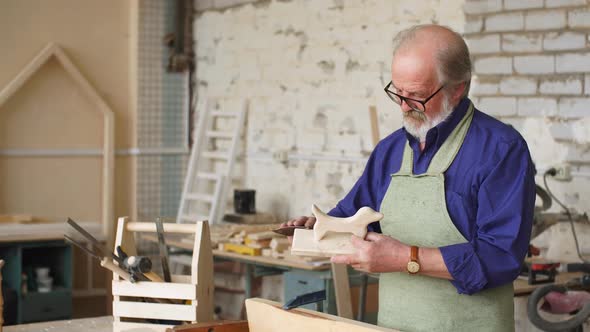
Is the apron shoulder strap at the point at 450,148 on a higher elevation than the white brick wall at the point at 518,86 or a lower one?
lower

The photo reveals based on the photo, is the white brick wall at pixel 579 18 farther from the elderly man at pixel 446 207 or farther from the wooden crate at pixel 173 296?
the wooden crate at pixel 173 296

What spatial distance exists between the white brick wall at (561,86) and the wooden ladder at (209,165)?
251cm

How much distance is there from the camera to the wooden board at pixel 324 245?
257 centimetres

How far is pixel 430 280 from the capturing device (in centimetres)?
272

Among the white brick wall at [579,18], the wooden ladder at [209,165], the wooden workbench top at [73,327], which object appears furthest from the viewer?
the wooden ladder at [209,165]

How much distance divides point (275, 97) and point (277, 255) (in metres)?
1.68

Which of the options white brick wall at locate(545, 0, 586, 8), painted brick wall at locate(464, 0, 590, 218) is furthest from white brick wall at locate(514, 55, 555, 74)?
white brick wall at locate(545, 0, 586, 8)

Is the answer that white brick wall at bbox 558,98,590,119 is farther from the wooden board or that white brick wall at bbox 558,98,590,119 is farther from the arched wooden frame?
the arched wooden frame

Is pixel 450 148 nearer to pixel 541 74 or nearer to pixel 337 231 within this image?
pixel 337 231

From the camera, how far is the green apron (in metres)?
2.67

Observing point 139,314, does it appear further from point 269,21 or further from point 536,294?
point 269,21

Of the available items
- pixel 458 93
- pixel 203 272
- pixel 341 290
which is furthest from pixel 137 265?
pixel 341 290

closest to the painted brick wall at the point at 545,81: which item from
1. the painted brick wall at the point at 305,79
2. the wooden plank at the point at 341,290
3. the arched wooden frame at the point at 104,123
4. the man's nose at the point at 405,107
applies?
the painted brick wall at the point at 305,79

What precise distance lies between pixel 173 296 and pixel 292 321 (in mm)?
576
